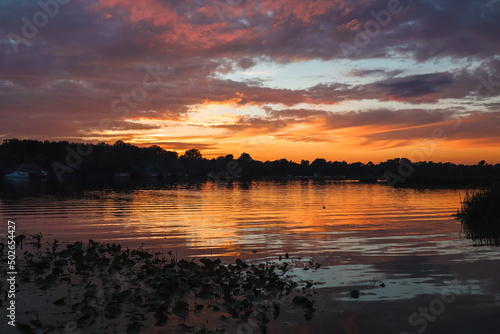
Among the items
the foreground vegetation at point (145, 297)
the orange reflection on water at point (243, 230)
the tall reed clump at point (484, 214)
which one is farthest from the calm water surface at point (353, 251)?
the tall reed clump at point (484, 214)

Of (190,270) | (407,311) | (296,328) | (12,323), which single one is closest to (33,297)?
(12,323)

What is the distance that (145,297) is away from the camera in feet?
37.0

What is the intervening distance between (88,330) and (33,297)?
3466mm

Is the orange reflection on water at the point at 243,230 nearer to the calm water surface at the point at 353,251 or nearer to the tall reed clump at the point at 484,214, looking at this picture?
the calm water surface at the point at 353,251

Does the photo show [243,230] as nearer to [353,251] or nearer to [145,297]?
[353,251]

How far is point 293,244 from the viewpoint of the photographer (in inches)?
867

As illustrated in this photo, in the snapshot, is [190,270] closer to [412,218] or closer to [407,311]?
[407,311]

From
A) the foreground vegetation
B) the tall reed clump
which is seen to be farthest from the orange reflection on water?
the foreground vegetation

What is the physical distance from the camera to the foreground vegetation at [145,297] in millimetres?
9383

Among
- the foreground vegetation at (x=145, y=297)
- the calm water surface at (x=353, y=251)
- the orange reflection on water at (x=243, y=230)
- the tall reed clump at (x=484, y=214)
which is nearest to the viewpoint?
the foreground vegetation at (x=145, y=297)

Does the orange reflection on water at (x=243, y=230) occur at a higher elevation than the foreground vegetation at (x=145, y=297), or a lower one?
lower

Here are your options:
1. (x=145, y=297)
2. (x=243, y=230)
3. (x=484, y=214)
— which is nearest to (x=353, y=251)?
(x=243, y=230)

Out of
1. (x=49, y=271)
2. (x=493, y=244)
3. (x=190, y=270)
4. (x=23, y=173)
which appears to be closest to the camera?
(x=190, y=270)

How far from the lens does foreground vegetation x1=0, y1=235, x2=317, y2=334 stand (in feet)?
30.8
